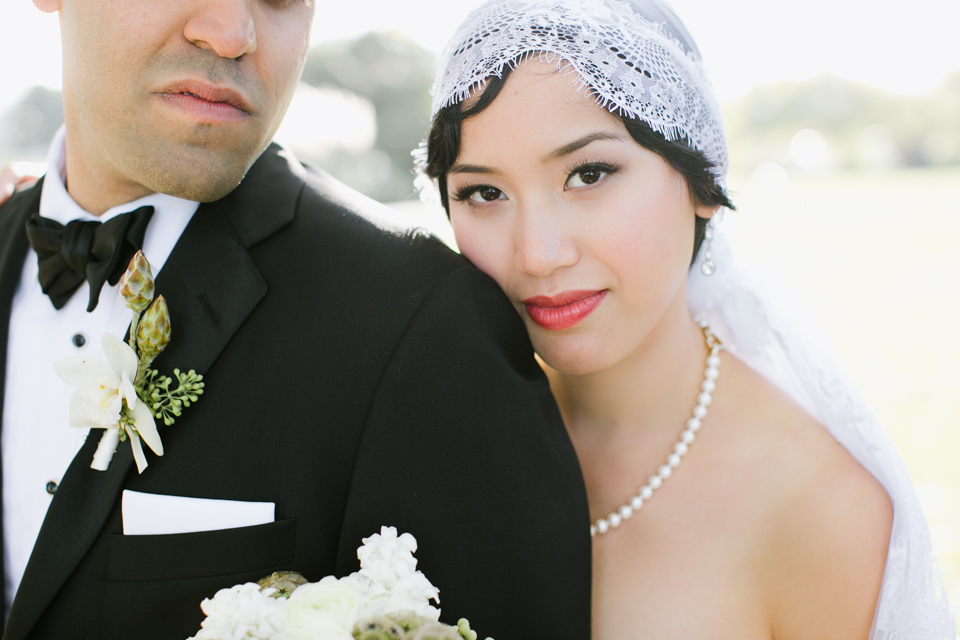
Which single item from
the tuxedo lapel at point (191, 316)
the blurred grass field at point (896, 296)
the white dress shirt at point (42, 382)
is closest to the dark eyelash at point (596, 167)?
the blurred grass field at point (896, 296)

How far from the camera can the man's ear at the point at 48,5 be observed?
73.2 inches

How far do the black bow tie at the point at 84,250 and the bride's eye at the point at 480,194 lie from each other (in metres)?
0.86

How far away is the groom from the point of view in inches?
57.4

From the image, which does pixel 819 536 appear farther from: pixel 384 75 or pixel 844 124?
pixel 844 124

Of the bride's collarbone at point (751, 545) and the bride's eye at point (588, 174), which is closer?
the bride's eye at point (588, 174)

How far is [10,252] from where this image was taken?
2062 millimetres

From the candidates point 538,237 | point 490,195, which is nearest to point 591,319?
point 538,237

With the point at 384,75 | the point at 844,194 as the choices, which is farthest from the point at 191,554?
the point at 384,75

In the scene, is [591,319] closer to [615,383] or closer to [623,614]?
[615,383]

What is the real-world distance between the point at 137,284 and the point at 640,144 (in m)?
1.33

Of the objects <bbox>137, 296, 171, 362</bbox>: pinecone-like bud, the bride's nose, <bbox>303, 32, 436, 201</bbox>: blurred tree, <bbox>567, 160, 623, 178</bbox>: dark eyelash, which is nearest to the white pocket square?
<bbox>137, 296, 171, 362</bbox>: pinecone-like bud

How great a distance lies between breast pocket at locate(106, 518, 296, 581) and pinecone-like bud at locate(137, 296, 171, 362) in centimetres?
41

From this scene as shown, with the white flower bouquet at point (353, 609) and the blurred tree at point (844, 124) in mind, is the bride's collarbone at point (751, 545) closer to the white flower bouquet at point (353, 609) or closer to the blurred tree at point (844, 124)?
the white flower bouquet at point (353, 609)

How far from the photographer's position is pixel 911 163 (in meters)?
46.8
